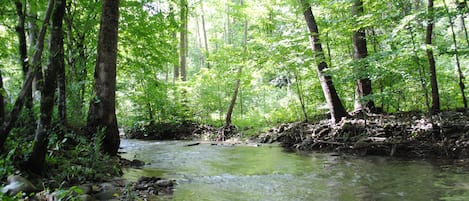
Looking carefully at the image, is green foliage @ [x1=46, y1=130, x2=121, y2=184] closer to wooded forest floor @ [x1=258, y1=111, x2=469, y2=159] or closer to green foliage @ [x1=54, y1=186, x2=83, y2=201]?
green foliage @ [x1=54, y1=186, x2=83, y2=201]

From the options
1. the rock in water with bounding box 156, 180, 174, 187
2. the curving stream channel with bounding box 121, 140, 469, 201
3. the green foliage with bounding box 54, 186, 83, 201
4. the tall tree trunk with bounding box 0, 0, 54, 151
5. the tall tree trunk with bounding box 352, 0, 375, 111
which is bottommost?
the curving stream channel with bounding box 121, 140, 469, 201

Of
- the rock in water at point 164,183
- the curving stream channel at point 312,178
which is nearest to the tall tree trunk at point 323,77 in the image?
the curving stream channel at point 312,178

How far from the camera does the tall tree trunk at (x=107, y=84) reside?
674 centimetres

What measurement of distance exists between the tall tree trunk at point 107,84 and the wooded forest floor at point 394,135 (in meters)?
6.01

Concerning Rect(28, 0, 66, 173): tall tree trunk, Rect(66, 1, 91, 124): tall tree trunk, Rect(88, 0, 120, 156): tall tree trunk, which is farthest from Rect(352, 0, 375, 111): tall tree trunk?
Rect(28, 0, 66, 173): tall tree trunk

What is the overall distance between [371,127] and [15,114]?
8.53 meters

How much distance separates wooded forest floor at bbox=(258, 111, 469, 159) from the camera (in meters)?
8.05

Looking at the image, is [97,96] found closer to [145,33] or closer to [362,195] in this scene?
[145,33]

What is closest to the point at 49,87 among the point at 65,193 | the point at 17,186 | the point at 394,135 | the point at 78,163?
the point at 17,186

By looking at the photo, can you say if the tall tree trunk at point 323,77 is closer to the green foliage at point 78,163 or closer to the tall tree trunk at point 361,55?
the tall tree trunk at point 361,55

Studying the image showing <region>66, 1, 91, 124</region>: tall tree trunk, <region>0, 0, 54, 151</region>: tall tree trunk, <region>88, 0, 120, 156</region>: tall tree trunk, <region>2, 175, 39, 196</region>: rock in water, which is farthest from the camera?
<region>88, 0, 120, 156</region>: tall tree trunk

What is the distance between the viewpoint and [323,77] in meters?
11.3

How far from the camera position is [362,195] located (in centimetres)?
486

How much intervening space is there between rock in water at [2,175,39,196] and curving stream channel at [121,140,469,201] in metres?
1.68
